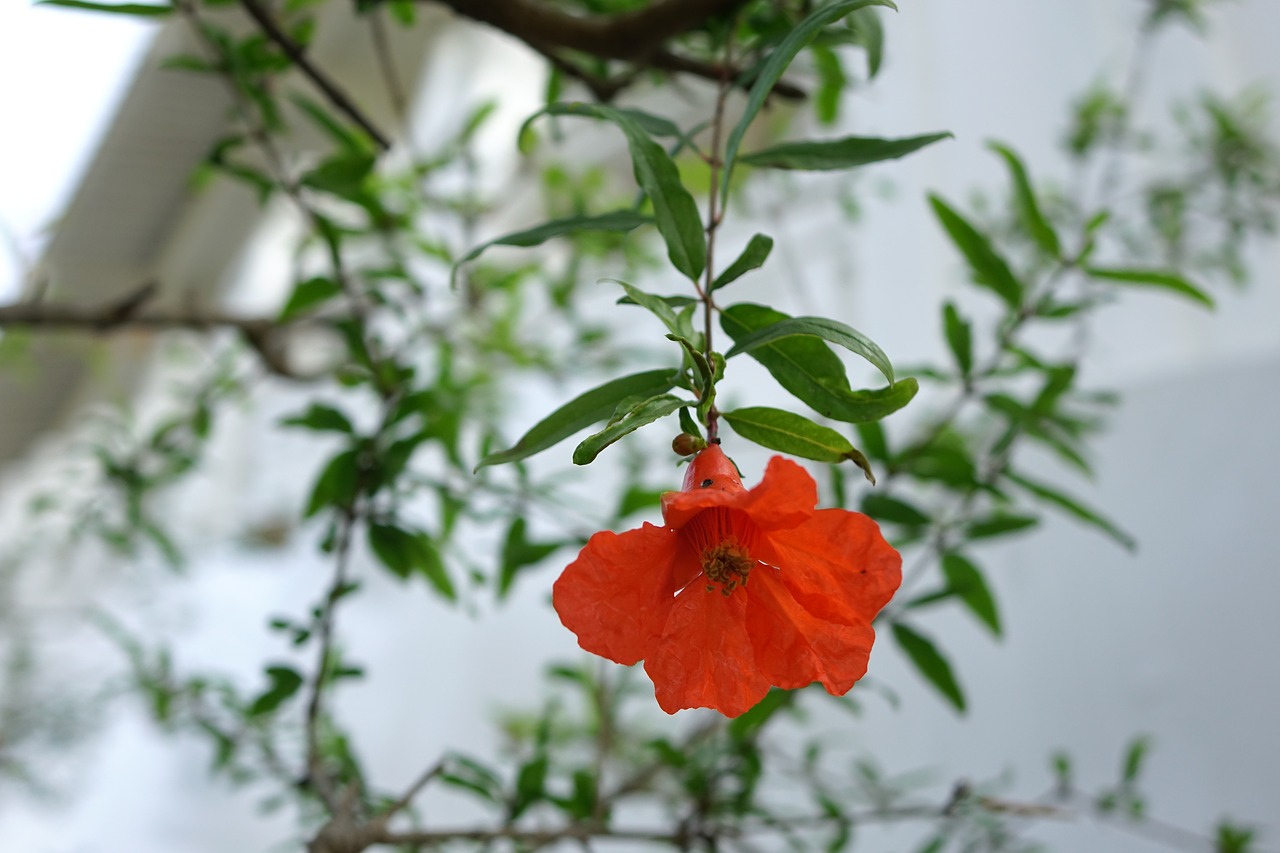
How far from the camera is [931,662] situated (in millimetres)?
869

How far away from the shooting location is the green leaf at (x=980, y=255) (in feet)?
2.32

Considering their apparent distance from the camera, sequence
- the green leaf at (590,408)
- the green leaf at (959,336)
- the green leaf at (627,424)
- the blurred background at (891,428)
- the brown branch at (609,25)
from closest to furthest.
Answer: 1. the green leaf at (627,424)
2. the green leaf at (590,408)
3. the brown branch at (609,25)
4. the green leaf at (959,336)
5. the blurred background at (891,428)

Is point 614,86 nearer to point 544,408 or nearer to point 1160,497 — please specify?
point 1160,497

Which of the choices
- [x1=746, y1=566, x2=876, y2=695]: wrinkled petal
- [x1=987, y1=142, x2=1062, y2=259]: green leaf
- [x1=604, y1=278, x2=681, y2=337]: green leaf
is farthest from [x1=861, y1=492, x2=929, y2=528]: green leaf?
[x1=604, y1=278, x2=681, y2=337]: green leaf

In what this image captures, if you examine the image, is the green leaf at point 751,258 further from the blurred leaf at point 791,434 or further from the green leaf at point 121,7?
the green leaf at point 121,7

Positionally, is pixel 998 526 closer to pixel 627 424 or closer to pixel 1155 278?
pixel 1155 278

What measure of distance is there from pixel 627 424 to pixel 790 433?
92mm

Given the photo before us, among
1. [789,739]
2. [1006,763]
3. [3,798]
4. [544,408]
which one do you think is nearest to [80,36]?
[544,408]

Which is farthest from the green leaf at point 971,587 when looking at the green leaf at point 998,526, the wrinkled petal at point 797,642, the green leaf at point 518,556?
the wrinkled petal at point 797,642

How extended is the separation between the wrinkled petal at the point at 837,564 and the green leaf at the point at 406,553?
53cm

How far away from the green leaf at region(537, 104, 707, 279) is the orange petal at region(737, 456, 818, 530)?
0.44 feet

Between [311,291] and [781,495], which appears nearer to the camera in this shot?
[781,495]

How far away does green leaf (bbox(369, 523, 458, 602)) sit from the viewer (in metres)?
0.90

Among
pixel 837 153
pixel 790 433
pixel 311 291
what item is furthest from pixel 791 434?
pixel 311 291
